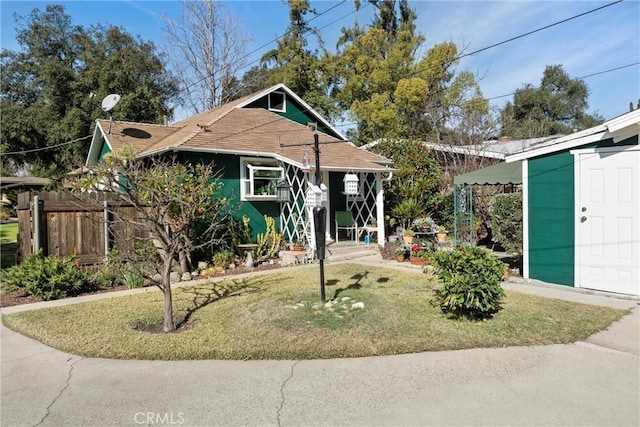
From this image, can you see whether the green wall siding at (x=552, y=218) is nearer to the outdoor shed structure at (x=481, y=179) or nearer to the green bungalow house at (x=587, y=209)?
the green bungalow house at (x=587, y=209)

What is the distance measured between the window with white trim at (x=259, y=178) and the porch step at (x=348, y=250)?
227 cm

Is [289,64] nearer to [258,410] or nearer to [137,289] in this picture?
[137,289]

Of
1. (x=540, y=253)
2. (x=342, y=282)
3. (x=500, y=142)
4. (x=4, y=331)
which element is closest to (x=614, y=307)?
(x=540, y=253)

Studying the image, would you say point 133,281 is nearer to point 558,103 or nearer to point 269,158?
point 269,158

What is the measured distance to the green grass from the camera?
15.8ft

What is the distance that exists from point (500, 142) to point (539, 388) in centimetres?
1892

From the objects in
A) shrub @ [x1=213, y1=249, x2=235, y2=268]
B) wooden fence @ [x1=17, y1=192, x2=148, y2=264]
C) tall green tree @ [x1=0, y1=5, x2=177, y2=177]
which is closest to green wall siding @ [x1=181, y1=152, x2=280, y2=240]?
shrub @ [x1=213, y1=249, x2=235, y2=268]

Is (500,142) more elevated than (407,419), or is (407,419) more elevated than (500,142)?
(500,142)

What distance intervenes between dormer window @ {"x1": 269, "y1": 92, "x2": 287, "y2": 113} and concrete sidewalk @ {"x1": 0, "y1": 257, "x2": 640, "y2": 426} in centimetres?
1297

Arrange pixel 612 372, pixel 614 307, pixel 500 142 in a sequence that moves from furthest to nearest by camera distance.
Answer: pixel 500 142, pixel 614 307, pixel 612 372

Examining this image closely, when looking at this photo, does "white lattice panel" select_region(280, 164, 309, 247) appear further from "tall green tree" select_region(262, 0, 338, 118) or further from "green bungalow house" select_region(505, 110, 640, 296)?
"tall green tree" select_region(262, 0, 338, 118)

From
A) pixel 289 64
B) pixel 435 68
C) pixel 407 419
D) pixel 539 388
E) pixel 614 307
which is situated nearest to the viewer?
pixel 407 419

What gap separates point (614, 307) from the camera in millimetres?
6293

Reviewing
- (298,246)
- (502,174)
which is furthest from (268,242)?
(502,174)
